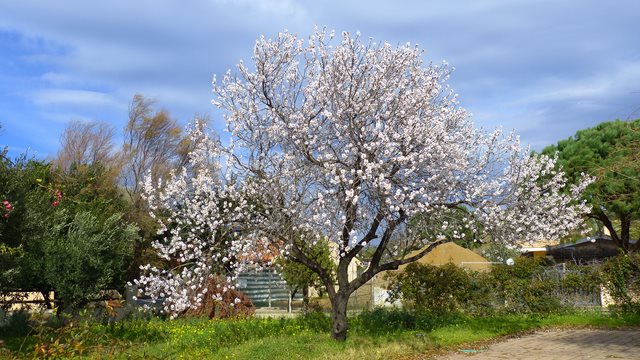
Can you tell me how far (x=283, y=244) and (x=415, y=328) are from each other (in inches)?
181

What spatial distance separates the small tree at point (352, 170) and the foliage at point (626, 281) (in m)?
6.62

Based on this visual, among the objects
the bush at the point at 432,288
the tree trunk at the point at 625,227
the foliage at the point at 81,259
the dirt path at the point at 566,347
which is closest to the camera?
the dirt path at the point at 566,347

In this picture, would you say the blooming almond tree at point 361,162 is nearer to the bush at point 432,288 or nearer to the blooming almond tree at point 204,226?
the blooming almond tree at point 204,226

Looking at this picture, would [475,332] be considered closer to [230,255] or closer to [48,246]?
[230,255]

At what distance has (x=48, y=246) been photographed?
1673 centimetres

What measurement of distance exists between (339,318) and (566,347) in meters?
4.99

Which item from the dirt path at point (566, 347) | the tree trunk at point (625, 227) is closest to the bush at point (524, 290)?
the dirt path at point (566, 347)

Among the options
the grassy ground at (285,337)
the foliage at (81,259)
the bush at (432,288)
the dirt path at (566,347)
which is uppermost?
the foliage at (81,259)

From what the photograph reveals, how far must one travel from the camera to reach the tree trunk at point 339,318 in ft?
42.2

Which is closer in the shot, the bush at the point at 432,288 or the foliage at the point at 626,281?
the bush at the point at 432,288

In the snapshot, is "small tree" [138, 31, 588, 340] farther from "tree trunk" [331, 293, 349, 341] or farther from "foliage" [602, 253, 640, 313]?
"foliage" [602, 253, 640, 313]

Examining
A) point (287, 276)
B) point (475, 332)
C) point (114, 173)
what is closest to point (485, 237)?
point (475, 332)

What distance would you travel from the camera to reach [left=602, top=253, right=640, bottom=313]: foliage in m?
18.8

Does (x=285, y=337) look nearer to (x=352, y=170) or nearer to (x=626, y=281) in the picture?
(x=352, y=170)
